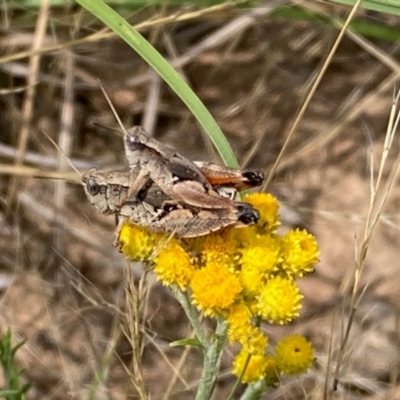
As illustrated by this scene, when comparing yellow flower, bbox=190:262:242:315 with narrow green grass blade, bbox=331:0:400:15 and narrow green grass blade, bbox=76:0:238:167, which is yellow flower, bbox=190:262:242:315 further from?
narrow green grass blade, bbox=331:0:400:15

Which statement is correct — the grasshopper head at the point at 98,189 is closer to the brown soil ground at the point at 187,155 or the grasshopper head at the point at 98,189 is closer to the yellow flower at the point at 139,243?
the yellow flower at the point at 139,243

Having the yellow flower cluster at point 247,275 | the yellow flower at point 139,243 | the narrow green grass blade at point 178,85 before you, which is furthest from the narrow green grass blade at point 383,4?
the yellow flower at point 139,243

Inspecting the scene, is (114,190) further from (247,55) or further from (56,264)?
(247,55)

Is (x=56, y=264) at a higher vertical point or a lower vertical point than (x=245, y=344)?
lower

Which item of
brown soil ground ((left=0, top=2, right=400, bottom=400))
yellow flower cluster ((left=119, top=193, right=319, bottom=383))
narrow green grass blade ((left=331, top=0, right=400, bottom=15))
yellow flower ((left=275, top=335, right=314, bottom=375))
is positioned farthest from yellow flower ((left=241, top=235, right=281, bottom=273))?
brown soil ground ((left=0, top=2, right=400, bottom=400))

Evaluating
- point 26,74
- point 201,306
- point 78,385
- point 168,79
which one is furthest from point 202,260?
point 26,74
